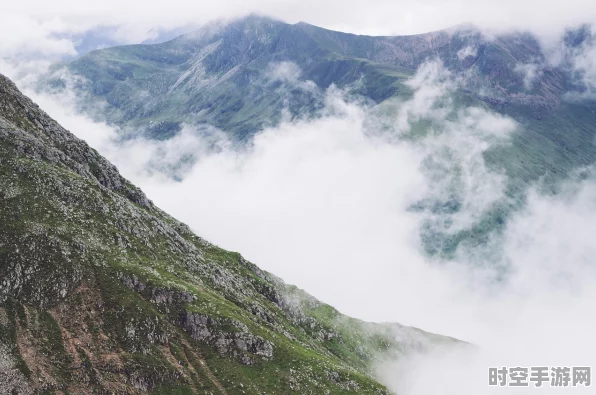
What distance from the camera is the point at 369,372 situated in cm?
18938

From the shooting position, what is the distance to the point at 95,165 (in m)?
175

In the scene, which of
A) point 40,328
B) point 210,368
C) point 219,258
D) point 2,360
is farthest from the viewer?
point 219,258

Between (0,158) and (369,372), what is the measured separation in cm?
14882

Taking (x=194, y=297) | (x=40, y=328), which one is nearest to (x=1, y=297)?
(x=40, y=328)

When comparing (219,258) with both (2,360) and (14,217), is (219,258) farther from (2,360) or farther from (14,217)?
(2,360)

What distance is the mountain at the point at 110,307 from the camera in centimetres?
10062

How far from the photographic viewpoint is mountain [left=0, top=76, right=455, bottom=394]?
100625mm

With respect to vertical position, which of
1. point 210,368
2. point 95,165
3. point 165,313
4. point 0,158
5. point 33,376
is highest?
point 95,165

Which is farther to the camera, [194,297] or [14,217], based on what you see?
[194,297]

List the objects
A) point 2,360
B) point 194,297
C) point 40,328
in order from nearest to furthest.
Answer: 1. point 2,360
2. point 40,328
3. point 194,297

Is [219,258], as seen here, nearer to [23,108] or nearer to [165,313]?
[165,313]

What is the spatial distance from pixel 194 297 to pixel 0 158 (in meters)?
67.8

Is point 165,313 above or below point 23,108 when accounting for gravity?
below

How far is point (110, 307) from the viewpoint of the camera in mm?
113375
